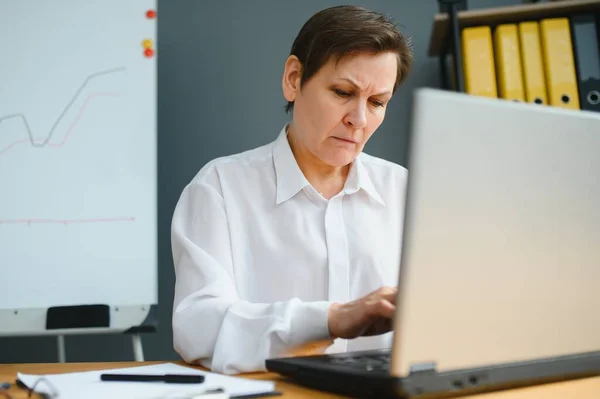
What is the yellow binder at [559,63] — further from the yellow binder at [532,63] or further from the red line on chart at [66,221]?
the red line on chart at [66,221]

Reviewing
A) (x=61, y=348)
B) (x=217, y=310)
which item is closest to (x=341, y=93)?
(x=217, y=310)

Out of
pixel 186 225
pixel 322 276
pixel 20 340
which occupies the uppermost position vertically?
pixel 186 225

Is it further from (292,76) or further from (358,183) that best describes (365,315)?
(292,76)

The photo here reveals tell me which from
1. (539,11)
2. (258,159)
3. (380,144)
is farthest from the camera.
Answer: (380,144)

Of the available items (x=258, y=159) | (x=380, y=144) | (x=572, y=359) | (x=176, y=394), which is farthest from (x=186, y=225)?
(x=380, y=144)

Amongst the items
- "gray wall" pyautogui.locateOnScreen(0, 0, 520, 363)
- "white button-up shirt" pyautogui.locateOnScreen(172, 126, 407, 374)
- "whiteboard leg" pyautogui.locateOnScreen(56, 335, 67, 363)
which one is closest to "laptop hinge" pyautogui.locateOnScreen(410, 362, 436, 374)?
"white button-up shirt" pyautogui.locateOnScreen(172, 126, 407, 374)

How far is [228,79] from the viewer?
2061 mm

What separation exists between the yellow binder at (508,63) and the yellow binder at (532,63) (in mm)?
13

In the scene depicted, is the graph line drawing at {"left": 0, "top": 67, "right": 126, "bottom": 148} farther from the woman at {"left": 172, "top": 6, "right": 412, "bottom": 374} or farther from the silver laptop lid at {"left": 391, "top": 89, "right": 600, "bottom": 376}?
the silver laptop lid at {"left": 391, "top": 89, "right": 600, "bottom": 376}

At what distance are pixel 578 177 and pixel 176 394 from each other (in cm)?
43

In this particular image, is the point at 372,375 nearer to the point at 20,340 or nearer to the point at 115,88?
the point at 115,88

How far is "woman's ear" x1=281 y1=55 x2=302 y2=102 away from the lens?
1242 millimetres

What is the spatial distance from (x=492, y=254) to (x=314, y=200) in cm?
72

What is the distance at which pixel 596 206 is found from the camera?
1.99 ft
